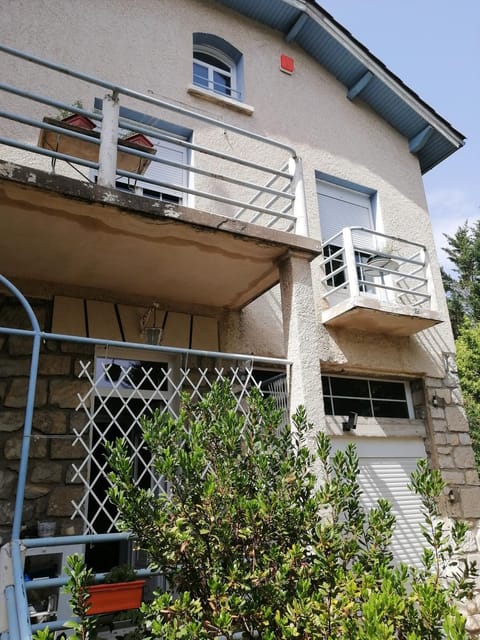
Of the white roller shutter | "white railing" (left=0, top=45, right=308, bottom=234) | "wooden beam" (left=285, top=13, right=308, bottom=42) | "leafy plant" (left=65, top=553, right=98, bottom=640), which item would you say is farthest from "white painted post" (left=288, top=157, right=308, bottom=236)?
"wooden beam" (left=285, top=13, right=308, bottom=42)

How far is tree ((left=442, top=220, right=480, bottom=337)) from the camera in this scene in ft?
67.4

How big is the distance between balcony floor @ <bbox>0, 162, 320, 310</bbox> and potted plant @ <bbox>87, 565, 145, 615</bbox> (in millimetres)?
2479

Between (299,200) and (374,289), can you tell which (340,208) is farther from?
(299,200)

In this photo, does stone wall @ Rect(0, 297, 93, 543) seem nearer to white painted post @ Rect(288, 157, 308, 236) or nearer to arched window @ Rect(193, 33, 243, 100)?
white painted post @ Rect(288, 157, 308, 236)

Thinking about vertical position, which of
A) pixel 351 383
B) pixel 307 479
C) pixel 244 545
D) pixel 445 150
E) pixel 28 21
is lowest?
pixel 244 545

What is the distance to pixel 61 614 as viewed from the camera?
11.3 feet

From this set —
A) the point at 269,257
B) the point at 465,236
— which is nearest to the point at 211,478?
the point at 269,257

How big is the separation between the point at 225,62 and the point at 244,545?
21.6 ft

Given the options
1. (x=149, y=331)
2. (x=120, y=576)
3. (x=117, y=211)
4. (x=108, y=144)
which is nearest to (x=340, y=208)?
(x=149, y=331)

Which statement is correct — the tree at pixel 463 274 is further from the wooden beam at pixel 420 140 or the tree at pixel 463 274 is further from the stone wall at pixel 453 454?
the stone wall at pixel 453 454

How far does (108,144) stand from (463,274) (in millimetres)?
22336

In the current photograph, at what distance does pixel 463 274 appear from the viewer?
22.5 m

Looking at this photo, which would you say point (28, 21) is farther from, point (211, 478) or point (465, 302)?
point (465, 302)

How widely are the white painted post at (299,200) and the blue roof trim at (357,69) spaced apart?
374cm
